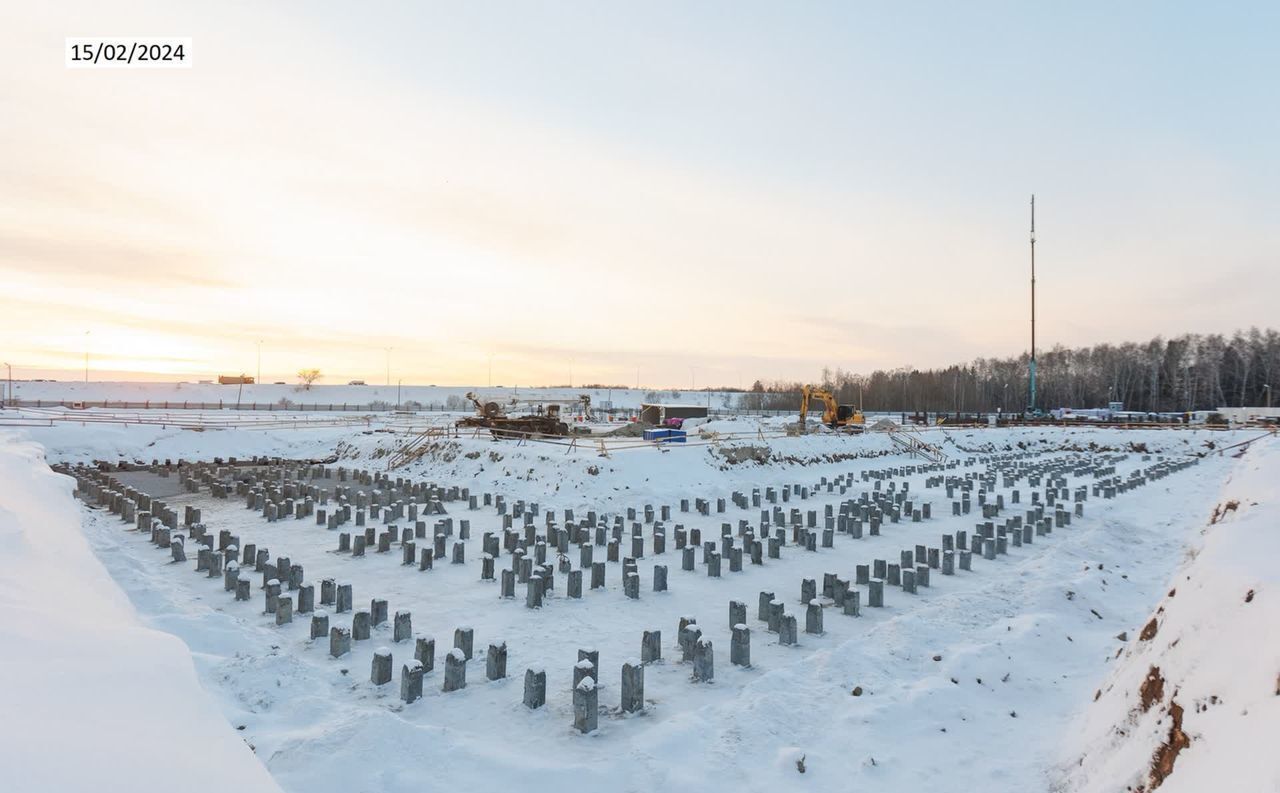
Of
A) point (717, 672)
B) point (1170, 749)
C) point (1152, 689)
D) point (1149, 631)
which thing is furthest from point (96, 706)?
point (1149, 631)

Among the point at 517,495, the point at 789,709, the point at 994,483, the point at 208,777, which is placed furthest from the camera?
the point at 994,483

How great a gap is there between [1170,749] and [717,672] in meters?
4.41

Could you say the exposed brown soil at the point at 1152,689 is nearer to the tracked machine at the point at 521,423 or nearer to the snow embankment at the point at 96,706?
the snow embankment at the point at 96,706

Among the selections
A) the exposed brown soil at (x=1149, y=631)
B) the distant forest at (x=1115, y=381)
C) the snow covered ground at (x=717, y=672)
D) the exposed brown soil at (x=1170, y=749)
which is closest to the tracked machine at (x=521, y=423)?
the snow covered ground at (x=717, y=672)

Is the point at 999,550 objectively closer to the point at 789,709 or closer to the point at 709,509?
the point at 709,509

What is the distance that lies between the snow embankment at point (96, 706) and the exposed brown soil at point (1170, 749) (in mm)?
5135

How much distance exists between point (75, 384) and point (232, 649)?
155979 mm

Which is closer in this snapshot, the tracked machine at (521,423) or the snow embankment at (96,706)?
the snow embankment at (96,706)

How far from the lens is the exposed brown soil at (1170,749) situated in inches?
145

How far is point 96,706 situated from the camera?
3973 mm

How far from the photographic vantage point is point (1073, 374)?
95688 mm

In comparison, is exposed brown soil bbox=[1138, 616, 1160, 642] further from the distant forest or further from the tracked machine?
the distant forest

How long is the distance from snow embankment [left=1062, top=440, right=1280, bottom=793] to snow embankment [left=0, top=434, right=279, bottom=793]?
5.10m

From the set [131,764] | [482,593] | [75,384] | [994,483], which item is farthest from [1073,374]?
[75,384]
